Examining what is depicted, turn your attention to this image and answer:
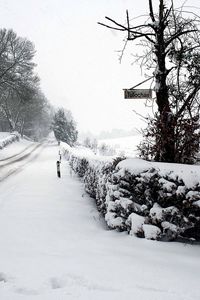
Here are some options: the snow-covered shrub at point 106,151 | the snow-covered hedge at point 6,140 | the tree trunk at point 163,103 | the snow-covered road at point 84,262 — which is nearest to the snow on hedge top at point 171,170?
the tree trunk at point 163,103

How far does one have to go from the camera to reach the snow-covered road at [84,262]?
3584 millimetres

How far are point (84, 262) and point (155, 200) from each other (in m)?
1.59

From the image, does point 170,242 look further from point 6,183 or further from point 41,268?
point 6,183

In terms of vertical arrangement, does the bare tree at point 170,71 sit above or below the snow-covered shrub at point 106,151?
above

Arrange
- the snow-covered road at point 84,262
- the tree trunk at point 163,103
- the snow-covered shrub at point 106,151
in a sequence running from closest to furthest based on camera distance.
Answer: the snow-covered road at point 84,262 → the tree trunk at point 163,103 → the snow-covered shrub at point 106,151

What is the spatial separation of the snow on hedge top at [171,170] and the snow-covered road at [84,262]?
1.13 metres

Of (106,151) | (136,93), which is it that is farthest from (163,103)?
(106,151)

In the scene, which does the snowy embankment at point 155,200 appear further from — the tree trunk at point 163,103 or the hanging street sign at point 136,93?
the hanging street sign at point 136,93

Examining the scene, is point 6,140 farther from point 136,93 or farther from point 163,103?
point 163,103

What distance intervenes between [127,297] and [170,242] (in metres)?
1.89

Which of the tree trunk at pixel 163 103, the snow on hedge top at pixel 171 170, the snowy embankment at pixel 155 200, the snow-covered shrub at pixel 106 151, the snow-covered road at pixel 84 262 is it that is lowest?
the snow-covered shrub at pixel 106 151

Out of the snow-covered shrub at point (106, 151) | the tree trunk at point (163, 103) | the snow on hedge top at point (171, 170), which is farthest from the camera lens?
the snow-covered shrub at point (106, 151)

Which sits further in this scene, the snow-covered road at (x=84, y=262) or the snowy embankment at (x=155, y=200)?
the snowy embankment at (x=155, y=200)

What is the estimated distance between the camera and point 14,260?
4.44 meters
